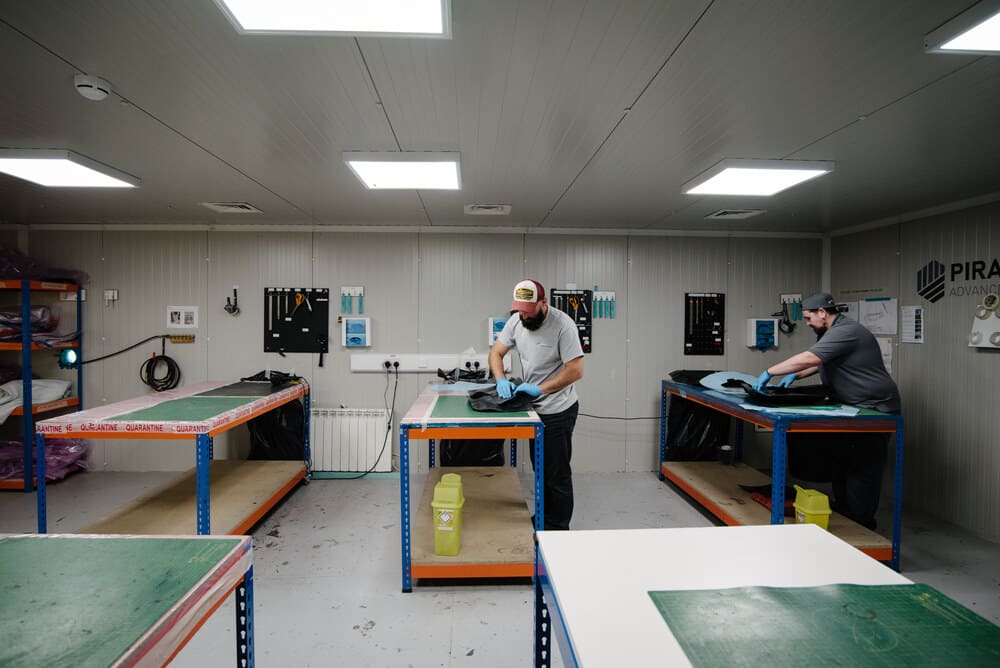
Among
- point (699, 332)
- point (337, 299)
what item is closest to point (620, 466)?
point (699, 332)

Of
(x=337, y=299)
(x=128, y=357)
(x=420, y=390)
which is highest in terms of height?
(x=337, y=299)

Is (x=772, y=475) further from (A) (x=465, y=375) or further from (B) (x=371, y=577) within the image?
(B) (x=371, y=577)

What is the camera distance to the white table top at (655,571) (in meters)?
0.88

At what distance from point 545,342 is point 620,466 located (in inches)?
80.0

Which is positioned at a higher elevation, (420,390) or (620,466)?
(420,390)

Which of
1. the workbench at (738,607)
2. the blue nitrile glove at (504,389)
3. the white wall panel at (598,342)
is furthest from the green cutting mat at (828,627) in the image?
the white wall panel at (598,342)

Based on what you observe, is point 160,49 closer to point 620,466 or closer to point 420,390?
point 420,390

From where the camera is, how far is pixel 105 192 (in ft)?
10.4

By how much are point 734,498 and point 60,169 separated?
15.9ft

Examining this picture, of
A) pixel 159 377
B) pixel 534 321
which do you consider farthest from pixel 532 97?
pixel 159 377

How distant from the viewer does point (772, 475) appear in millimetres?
2842

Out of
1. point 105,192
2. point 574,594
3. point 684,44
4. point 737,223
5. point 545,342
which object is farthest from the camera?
point 737,223

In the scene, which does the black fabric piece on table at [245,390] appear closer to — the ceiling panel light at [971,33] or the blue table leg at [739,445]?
the ceiling panel light at [971,33]

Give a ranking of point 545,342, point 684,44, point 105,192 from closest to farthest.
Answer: point 684,44
point 545,342
point 105,192
